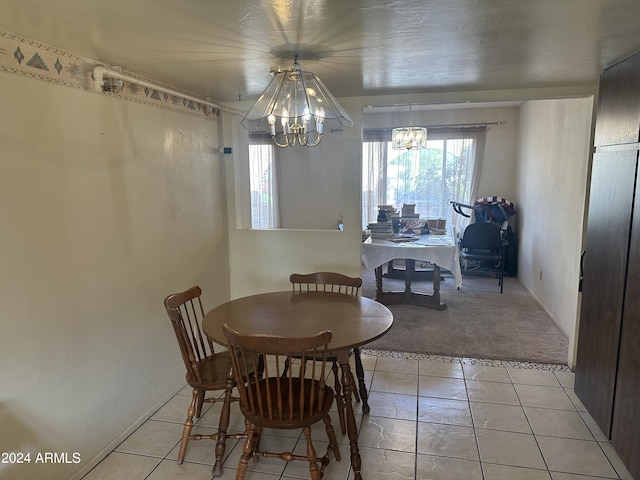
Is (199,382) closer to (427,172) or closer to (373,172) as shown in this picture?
(373,172)

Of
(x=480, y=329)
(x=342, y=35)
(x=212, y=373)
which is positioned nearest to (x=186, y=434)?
(x=212, y=373)

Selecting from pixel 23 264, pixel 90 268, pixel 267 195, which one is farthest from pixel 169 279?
pixel 267 195

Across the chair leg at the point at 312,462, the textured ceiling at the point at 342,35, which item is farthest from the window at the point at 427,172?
the chair leg at the point at 312,462

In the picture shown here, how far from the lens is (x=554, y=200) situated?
442cm

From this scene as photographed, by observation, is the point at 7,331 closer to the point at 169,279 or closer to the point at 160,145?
the point at 169,279

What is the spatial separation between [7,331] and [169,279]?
1.12m

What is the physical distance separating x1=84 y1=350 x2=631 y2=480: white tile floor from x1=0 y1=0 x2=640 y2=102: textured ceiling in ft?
6.65

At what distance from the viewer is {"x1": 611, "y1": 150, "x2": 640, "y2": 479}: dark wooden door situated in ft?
6.54

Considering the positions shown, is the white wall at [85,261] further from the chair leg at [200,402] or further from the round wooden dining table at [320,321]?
the round wooden dining table at [320,321]

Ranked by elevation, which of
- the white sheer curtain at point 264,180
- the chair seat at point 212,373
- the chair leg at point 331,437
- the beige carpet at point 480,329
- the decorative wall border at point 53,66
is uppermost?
the decorative wall border at point 53,66

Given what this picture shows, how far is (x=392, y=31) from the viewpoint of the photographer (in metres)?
1.72

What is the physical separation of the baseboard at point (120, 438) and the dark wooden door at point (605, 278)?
103 inches

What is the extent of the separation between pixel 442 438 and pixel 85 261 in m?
2.13

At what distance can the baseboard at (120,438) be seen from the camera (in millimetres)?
2150
